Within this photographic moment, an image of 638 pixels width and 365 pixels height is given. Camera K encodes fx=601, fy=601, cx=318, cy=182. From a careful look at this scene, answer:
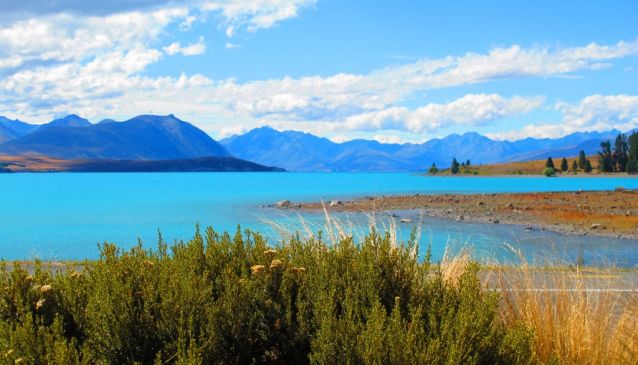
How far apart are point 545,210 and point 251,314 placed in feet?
181

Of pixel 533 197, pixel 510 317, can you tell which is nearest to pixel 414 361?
pixel 510 317

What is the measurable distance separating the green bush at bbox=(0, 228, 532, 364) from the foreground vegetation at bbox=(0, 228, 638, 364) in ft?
0.04

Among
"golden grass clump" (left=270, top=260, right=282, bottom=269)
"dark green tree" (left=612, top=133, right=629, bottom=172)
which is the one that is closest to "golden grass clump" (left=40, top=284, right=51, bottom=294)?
"golden grass clump" (left=270, top=260, right=282, bottom=269)

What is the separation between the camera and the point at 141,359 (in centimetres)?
494

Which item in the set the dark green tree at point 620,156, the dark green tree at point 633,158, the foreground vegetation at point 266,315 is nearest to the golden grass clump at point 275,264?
the foreground vegetation at point 266,315

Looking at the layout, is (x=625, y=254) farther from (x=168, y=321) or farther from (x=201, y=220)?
(x=201, y=220)

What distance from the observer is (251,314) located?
215 inches

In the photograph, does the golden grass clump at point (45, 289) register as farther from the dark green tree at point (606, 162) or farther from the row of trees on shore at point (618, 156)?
the dark green tree at point (606, 162)

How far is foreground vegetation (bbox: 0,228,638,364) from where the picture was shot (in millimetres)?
4762

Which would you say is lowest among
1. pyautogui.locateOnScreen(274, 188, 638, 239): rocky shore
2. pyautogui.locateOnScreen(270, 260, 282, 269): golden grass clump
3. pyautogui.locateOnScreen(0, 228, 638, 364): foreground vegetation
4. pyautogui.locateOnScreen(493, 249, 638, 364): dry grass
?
pyautogui.locateOnScreen(274, 188, 638, 239): rocky shore

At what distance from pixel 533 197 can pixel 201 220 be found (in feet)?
134

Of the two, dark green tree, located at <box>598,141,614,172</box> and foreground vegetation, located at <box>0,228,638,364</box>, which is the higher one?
dark green tree, located at <box>598,141,614,172</box>

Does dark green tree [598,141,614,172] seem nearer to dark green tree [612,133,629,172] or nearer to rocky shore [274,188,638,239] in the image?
dark green tree [612,133,629,172]

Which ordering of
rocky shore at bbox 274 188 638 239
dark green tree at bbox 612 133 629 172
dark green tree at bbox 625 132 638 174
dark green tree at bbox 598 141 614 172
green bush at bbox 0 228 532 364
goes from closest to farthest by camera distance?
green bush at bbox 0 228 532 364, rocky shore at bbox 274 188 638 239, dark green tree at bbox 625 132 638 174, dark green tree at bbox 598 141 614 172, dark green tree at bbox 612 133 629 172
